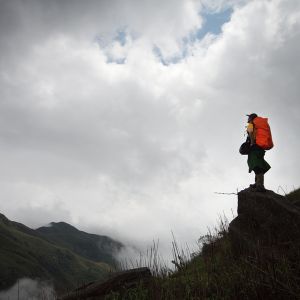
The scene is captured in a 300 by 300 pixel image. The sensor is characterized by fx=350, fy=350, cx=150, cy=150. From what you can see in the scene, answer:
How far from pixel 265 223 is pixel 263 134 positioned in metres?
3.01

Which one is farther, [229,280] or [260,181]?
[260,181]

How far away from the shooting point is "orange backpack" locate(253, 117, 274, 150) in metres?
10.7

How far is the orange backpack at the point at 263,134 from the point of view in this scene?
1066 cm

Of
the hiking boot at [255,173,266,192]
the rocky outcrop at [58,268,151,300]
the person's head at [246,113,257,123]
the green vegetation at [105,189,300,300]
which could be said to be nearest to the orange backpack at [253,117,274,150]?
the person's head at [246,113,257,123]

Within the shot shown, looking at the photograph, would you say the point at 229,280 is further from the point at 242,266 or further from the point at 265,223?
the point at 265,223

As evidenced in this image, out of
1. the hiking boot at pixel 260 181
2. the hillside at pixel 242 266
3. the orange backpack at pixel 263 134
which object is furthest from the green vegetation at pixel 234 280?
the orange backpack at pixel 263 134

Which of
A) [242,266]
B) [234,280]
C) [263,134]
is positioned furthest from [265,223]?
[234,280]

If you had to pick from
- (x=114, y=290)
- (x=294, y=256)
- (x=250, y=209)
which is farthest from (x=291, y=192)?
(x=114, y=290)

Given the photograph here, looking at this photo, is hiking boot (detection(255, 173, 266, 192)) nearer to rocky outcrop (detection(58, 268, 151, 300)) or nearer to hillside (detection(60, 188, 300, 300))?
hillside (detection(60, 188, 300, 300))

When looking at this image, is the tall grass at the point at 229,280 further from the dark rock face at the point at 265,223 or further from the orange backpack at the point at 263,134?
the orange backpack at the point at 263,134

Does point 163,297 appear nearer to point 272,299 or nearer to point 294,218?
point 272,299

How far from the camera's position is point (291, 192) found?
14.2 meters

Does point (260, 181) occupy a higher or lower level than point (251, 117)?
lower

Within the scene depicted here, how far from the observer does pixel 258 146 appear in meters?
10.8
